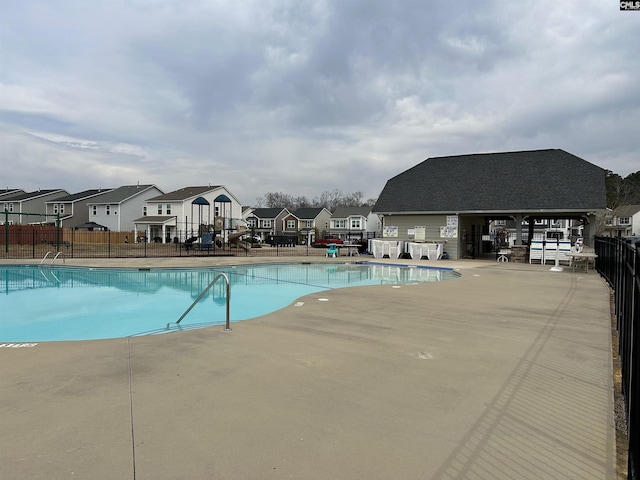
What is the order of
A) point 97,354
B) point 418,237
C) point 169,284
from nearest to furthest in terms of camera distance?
point 97,354 < point 169,284 < point 418,237

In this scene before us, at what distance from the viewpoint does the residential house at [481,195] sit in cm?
2072

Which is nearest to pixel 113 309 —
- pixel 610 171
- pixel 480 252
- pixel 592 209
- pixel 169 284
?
pixel 169 284

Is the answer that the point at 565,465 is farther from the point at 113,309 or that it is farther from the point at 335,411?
the point at 113,309

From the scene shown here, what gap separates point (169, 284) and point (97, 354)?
10.0m

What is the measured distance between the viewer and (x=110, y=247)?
31250mm

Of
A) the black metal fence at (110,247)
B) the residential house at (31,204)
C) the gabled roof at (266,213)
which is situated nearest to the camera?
the black metal fence at (110,247)

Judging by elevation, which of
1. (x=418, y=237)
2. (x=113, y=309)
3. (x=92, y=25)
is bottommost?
(x=113, y=309)

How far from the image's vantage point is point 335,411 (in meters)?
3.34

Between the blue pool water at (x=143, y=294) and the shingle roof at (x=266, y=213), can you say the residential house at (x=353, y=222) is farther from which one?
the blue pool water at (x=143, y=294)

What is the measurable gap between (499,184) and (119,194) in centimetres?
4217

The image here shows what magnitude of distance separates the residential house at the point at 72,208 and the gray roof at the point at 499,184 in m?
40.6

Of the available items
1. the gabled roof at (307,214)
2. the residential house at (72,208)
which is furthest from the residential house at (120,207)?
the gabled roof at (307,214)

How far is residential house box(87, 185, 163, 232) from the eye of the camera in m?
45.5

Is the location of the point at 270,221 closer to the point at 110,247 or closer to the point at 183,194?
the point at 183,194
